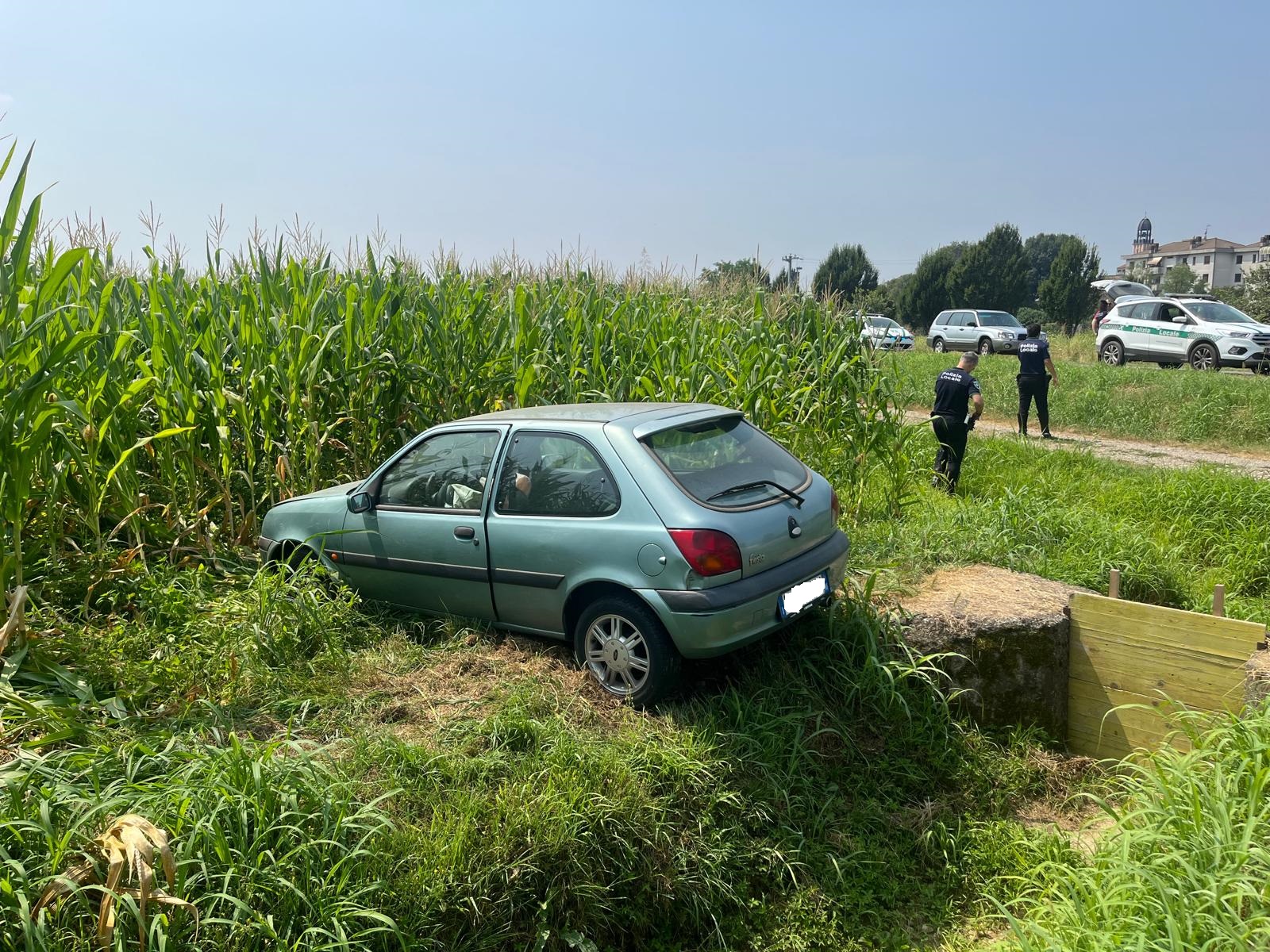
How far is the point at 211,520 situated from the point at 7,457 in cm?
265

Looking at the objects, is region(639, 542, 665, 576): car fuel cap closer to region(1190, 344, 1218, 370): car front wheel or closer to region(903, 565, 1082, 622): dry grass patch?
region(903, 565, 1082, 622): dry grass patch

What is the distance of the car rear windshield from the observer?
454 centimetres

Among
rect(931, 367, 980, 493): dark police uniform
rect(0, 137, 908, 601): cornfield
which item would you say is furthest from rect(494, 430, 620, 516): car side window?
rect(931, 367, 980, 493): dark police uniform

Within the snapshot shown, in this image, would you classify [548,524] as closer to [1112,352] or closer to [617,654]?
[617,654]

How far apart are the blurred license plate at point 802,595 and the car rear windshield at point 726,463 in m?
0.48

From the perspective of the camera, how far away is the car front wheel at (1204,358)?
62.3 feet

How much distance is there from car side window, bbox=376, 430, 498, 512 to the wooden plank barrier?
3.75 meters

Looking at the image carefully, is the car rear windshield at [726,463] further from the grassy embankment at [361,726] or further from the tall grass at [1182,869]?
the tall grass at [1182,869]

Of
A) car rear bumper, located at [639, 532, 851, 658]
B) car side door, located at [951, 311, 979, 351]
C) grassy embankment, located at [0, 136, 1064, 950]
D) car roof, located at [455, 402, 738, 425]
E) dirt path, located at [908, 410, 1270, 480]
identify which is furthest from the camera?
car side door, located at [951, 311, 979, 351]

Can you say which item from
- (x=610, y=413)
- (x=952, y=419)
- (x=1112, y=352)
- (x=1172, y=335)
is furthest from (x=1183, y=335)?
(x=610, y=413)

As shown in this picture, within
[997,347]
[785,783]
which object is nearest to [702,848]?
[785,783]

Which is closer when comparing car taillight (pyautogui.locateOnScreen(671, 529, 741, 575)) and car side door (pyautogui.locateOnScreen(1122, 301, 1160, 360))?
car taillight (pyautogui.locateOnScreen(671, 529, 741, 575))

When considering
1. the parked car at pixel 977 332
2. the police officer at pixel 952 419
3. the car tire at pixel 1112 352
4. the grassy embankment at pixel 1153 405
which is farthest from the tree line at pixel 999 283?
the police officer at pixel 952 419

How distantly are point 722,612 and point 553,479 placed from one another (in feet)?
4.06
